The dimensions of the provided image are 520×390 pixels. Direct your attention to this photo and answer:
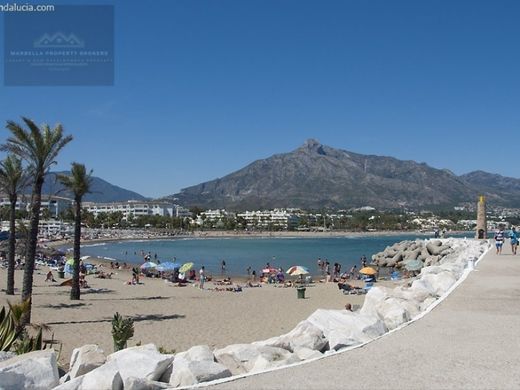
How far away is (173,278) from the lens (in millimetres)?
31984

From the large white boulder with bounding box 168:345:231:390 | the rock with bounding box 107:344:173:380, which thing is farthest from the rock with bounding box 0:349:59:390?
the large white boulder with bounding box 168:345:231:390

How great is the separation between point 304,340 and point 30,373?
10.5 ft

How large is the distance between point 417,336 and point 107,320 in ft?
38.4

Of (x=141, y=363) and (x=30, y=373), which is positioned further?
(x=141, y=363)

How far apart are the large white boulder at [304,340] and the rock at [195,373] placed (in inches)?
60.9

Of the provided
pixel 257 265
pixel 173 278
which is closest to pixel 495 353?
pixel 173 278

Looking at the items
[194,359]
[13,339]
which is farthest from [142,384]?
[13,339]

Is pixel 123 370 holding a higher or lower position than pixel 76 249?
lower

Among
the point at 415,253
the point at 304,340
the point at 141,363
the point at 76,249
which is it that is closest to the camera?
the point at 141,363

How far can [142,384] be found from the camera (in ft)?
15.9

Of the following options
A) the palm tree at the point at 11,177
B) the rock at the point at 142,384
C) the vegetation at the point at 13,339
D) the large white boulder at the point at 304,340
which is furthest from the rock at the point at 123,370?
the palm tree at the point at 11,177

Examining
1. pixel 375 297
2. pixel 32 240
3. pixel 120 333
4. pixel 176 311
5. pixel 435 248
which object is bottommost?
pixel 176 311

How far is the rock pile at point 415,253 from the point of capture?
39.6 m

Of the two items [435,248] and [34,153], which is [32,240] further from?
[435,248]
